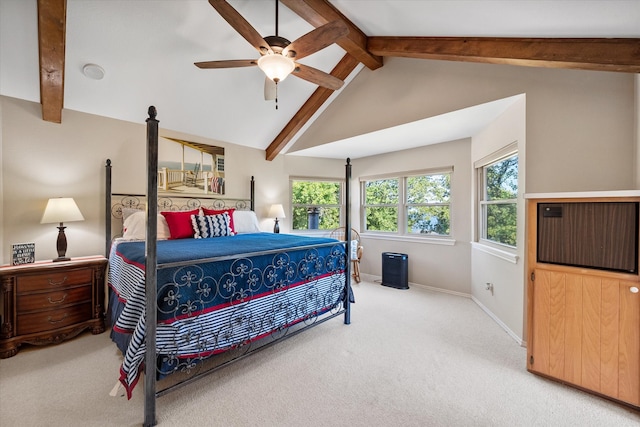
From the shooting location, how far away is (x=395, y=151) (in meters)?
4.79

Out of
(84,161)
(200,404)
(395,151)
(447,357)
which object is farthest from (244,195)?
(447,357)

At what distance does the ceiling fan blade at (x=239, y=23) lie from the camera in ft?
5.67

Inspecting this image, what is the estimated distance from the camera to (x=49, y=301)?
8.19 feet

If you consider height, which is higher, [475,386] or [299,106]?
[299,106]

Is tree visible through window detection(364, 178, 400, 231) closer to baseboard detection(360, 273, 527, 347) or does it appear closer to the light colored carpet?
Result: baseboard detection(360, 273, 527, 347)

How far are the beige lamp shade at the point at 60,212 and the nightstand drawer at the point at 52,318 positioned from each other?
85 cm

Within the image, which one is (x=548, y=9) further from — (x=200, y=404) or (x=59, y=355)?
(x=59, y=355)

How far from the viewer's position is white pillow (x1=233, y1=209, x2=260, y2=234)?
397 centimetres

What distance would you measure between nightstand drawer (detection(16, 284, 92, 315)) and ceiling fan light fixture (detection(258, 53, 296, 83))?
2.73 meters

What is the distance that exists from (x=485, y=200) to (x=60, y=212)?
4.92m

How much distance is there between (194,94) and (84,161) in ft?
4.82

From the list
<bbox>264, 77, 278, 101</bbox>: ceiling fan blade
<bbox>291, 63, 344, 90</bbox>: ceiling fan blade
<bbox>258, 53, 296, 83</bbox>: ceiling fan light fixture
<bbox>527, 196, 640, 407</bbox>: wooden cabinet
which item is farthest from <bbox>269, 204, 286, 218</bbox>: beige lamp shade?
<bbox>527, 196, 640, 407</bbox>: wooden cabinet

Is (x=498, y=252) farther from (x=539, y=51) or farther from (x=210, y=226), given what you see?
(x=210, y=226)

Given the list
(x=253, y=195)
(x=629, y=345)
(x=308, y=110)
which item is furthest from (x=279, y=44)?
(x=629, y=345)
